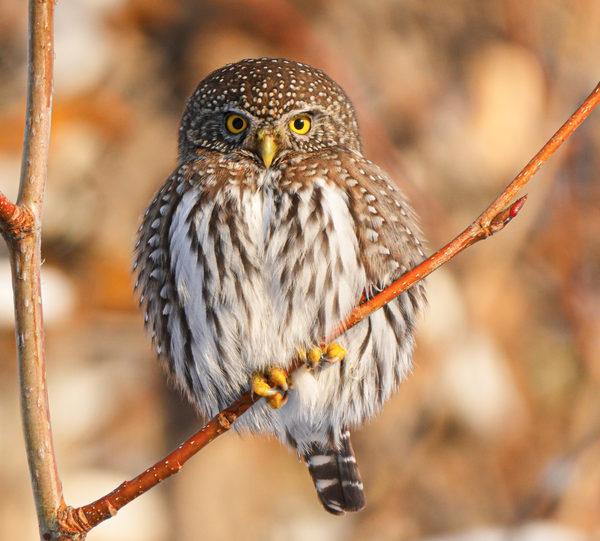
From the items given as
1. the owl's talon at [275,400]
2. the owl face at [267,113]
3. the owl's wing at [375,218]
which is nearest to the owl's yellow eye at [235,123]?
the owl face at [267,113]

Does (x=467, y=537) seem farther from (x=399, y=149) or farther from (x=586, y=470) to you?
(x=399, y=149)

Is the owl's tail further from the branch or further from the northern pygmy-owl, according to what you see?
the branch

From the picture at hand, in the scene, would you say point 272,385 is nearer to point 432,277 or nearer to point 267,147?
point 267,147

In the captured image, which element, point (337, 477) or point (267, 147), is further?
point (337, 477)

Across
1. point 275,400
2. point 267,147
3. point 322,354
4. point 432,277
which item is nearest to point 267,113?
point 267,147

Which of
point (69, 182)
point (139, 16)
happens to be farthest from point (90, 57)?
point (69, 182)

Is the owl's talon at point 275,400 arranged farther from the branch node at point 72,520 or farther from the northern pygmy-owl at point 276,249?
the branch node at point 72,520
